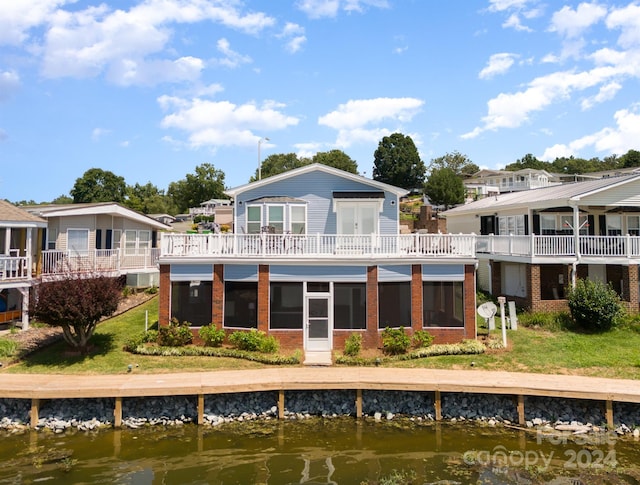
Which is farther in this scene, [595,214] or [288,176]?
[595,214]

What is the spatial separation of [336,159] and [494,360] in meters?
64.5

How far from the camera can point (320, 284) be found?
16719 millimetres

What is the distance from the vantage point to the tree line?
55.9 m

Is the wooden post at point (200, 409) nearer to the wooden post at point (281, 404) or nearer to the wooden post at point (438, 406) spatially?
the wooden post at point (281, 404)

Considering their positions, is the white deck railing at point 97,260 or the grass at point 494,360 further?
the white deck railing at point 97,260

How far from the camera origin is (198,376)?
45.0ft

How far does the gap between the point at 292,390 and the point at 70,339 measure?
8256mm

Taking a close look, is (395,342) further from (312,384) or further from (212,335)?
(212,335)

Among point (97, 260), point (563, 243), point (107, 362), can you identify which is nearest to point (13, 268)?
point (97, 260)

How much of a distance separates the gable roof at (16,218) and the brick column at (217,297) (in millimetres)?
8425

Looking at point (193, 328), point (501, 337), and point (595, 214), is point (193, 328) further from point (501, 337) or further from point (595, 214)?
point (595, 214)

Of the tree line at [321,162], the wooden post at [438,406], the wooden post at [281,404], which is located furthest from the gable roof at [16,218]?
the tree line at [321,162]

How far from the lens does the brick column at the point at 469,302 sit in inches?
660

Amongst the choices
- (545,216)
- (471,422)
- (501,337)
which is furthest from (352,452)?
(545,216)
